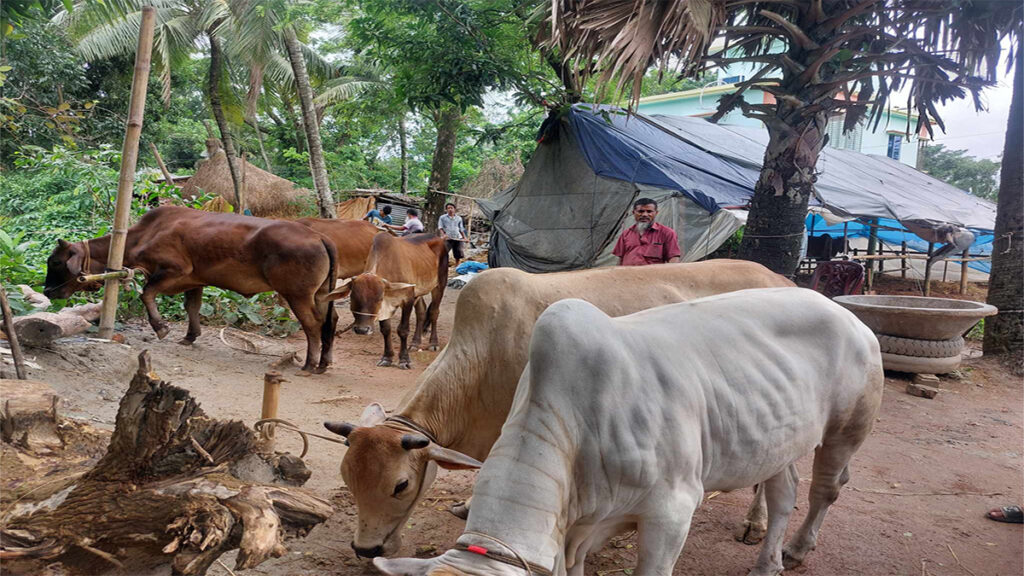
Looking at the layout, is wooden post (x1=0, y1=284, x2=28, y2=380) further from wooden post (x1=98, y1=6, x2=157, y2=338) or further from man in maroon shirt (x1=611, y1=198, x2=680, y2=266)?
man in maroon shirt (x1=611, y1=198, x2=680, y2=266)

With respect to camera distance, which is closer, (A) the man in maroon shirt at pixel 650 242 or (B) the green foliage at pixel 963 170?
(A) the man in maroon shirt at pixel 650 242

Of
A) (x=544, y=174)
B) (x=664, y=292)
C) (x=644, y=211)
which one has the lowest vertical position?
(x=664, y=292)

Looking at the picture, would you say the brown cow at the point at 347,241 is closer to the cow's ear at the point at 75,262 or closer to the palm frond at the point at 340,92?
the cow's ear at the point at 75,262

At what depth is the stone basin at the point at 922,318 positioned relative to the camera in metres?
7.61

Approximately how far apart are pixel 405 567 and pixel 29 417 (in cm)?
234

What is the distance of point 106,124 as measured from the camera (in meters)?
19.0

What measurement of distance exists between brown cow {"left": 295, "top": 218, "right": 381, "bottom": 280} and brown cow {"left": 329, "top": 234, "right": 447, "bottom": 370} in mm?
770

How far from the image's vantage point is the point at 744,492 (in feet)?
16.1

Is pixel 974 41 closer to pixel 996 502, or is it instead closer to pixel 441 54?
pixel 996 502

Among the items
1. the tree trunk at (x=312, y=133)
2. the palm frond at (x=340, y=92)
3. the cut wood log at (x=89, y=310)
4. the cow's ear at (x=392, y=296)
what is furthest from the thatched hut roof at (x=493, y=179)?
the cut wood log at (x=89, y=310)

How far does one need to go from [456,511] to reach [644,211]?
154 inches

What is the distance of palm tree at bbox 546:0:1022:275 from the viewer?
21.8 ft

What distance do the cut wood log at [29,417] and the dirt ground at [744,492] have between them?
422 mm

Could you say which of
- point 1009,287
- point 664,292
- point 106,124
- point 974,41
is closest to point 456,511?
point 664,292
